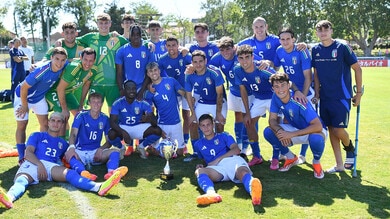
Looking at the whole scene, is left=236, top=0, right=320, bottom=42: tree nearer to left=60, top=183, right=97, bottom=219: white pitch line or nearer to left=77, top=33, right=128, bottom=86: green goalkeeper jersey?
left=77, top=33, right=128, bottom=86: green goalkeeper jersey

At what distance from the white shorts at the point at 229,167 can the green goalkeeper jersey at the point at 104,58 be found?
2.72 meters

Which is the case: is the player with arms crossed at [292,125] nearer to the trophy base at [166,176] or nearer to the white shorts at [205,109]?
the white shorts at [205,109]

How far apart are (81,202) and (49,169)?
94 centimetres

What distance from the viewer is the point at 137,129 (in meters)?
6.32

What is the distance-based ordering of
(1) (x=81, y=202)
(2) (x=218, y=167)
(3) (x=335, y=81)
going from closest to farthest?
(1) (x=81, y=202)
(2) (x=218, y=167)
(3) (x=335, y=81)

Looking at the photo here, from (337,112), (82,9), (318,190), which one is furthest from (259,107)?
(82,9)

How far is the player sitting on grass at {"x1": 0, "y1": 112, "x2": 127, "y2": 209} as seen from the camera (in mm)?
4544

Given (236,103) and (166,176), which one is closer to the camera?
(166,176)

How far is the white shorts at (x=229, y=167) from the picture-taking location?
494cm

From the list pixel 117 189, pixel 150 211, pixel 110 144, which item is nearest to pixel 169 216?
pixel 150 211

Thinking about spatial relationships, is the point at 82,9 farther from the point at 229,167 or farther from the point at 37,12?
the point at 229,167

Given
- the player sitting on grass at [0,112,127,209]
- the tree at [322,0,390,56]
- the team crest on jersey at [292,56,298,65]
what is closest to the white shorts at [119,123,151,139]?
the player sitting on grass at [0,112,127,209]

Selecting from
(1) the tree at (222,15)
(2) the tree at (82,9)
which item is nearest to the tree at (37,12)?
(2) the tree at (82,9)

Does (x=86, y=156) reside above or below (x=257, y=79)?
below
